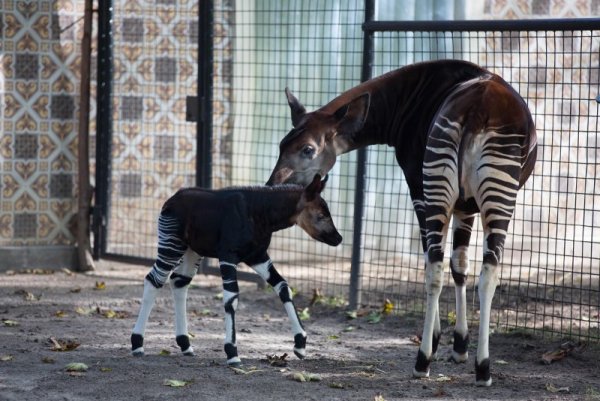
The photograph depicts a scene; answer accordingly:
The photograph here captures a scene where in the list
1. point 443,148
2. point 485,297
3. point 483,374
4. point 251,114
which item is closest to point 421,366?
point 483,374

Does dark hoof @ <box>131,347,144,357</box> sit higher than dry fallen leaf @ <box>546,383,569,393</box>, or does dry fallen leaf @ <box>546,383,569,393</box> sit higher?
dark hoof @ <box>131,347,144,357</box>

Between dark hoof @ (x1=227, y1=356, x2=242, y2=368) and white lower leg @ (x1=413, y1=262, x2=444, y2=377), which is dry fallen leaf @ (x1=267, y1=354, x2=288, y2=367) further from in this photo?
white lower leg @ (x1=413, y1=262, x2=444, y2=377)

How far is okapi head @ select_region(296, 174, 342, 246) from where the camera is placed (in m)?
5.79

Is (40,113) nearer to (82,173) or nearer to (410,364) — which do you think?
(82,173)

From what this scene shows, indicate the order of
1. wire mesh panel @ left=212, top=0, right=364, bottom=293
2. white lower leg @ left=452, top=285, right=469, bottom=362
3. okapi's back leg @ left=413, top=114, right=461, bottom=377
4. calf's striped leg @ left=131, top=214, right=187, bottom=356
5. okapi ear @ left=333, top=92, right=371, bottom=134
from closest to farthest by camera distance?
okapi's back leg @ left=413, top=114, right=461, bottom=377 < calf's striped leg @ left=131, top=214, right=187, bottom=356 < white lower leg @ left=452, top=285, right=469, bottom=362 < okapi ear @ left=333, top=92, right=371, bottom=134 < wire mesh panel @ left=212, top=0, right=364, bottom=293

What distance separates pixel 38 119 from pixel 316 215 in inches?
158

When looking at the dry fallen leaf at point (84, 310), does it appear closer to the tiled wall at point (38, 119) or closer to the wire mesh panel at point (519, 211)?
the tiled wall at point (38, 119)

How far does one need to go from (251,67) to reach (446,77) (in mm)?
3502

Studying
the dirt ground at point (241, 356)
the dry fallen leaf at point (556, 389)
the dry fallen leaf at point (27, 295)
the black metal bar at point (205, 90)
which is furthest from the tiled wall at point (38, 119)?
the dry fallen leaf at point (556, 389)

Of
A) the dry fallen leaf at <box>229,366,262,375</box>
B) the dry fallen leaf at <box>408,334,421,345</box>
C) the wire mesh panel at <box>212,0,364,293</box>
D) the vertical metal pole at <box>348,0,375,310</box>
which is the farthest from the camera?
the wire mesh panel at <box>212,0,364,293</box>

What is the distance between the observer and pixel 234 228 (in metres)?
5.70

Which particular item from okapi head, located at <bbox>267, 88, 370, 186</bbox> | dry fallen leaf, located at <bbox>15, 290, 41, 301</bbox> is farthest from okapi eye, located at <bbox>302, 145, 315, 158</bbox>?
dry fallen leaf, located at <bbox>15, 290, 41, 301</bbox>

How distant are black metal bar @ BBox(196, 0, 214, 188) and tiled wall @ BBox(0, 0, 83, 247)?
116cm

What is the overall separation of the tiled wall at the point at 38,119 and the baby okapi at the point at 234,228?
344 centimetres
